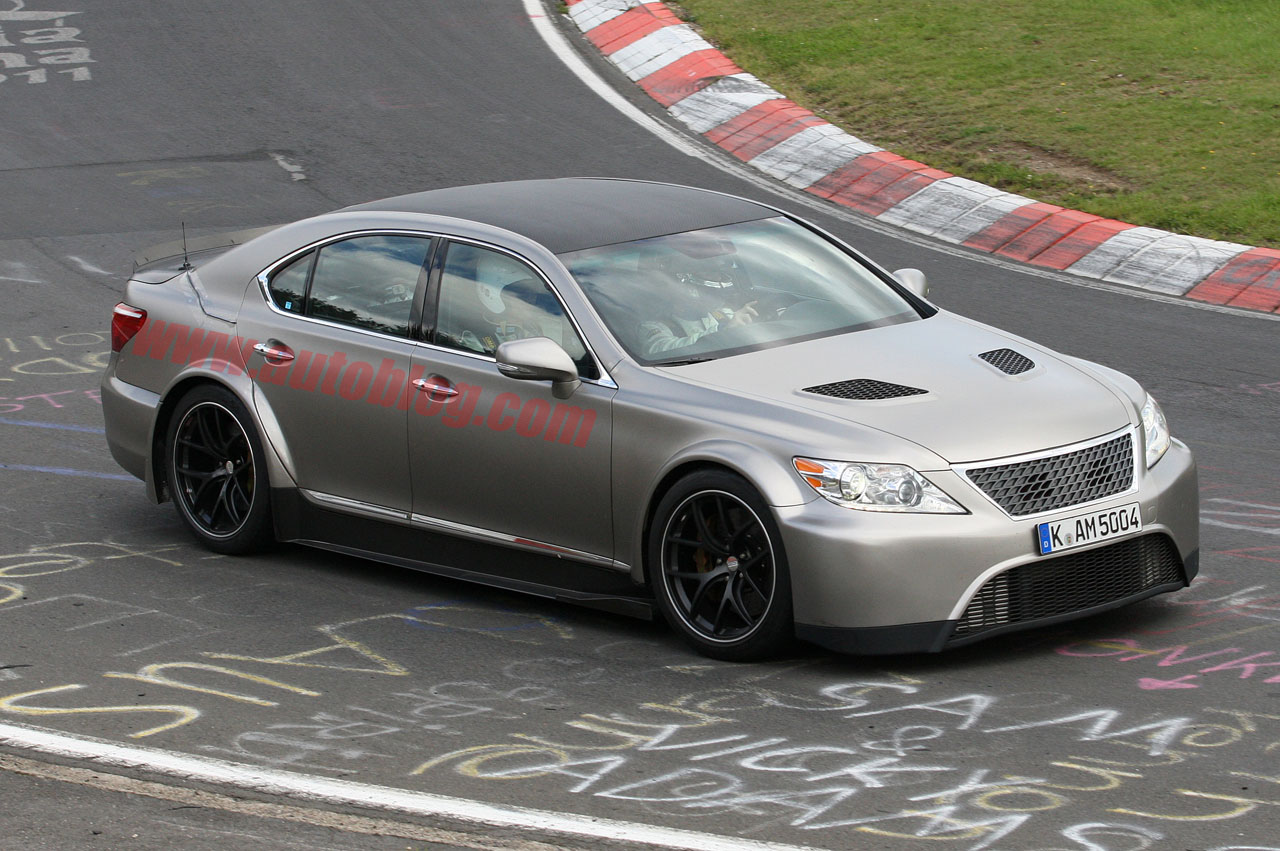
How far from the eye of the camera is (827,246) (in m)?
7.41

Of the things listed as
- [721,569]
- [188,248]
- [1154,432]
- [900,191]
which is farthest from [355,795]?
[900,191]

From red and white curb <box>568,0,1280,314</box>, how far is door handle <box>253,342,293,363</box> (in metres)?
6.53

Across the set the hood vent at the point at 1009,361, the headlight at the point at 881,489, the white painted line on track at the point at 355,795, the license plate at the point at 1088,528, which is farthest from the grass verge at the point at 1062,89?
the white painted line on track at the point at 355,795

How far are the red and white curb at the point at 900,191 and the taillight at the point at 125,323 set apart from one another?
6630 millimetres

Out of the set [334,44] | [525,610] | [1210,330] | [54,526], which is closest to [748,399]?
[525,610]

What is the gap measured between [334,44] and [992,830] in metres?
15.6

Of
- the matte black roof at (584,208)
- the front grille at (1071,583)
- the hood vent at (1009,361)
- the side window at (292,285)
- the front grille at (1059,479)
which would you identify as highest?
the matte black roof at (584,208)

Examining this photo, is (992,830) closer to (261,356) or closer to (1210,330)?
(261,356)

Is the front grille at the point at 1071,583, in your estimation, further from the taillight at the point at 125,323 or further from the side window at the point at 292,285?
the taillight at the point at 125,323

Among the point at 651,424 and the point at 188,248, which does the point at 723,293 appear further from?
the point at 188,248

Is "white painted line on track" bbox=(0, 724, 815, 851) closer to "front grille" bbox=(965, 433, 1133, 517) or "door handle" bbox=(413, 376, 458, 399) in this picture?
"front grille" bbox=(965, 433, 1133, 517)
